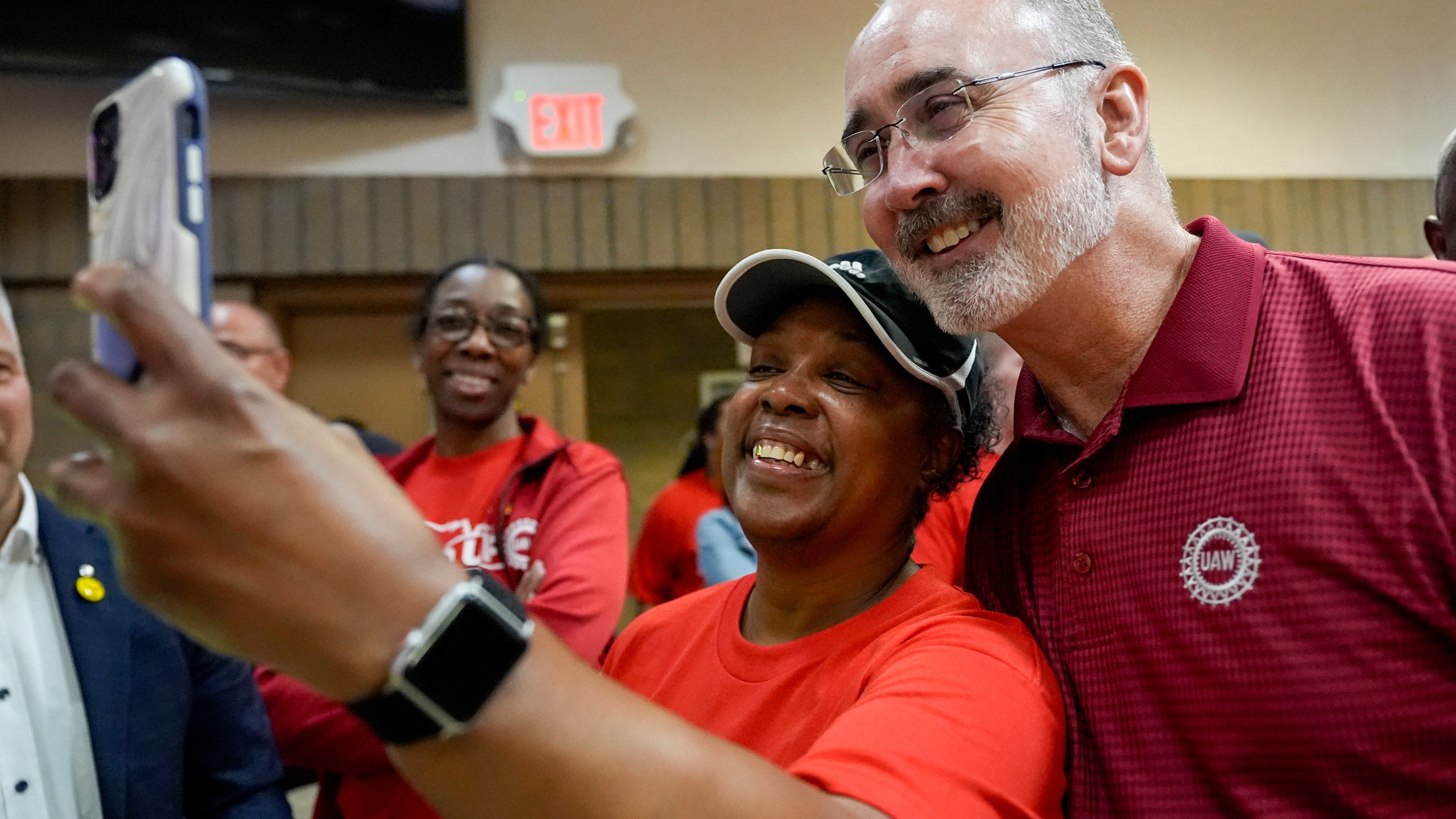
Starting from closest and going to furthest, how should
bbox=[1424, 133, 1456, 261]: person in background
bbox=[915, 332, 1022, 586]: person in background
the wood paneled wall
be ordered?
bbox=[915, 332, 1022, 586]: person in background
bbox=[1424, 133, 1456, 261]: person in background
the wood paneled wall

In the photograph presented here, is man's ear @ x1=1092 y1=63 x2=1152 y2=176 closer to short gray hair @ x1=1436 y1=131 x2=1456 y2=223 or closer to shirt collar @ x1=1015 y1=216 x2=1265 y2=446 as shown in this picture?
shirt collar @ x1=1015 y1=216 x2=1265 y2=446

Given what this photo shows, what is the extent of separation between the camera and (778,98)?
5078mm

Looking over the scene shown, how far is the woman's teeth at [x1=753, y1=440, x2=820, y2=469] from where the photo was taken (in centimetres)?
135

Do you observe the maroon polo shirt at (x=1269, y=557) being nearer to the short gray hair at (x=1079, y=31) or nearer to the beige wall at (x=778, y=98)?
the short gray hair at (x=1079, y=31)

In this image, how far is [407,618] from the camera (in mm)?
624

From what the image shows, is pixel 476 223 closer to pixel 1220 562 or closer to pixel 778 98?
pixel 778 98

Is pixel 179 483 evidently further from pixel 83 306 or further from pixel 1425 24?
pixel 1425 24

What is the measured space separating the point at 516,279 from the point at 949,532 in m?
1.29

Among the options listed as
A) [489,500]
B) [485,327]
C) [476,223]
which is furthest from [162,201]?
[476,223]

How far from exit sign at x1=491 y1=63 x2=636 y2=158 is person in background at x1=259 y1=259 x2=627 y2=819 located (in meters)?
2.26

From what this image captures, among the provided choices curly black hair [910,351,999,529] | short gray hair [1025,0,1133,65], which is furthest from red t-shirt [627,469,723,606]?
short gray hair [1025,0,1133,65]

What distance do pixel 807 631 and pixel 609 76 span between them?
4.02 m

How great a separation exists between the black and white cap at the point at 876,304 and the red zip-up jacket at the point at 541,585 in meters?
0.76

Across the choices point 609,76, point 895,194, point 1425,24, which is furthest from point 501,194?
point 1425,24
